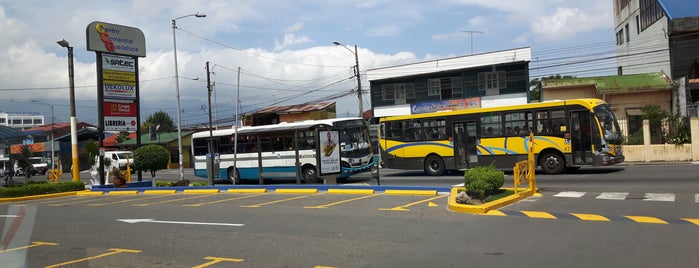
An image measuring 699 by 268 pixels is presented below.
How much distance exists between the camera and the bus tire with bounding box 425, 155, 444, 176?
23.9 meters

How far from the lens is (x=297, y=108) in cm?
5034

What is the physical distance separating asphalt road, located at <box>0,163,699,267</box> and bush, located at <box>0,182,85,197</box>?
9.52m

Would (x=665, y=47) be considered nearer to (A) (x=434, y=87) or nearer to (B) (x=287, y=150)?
(A) (x=434, y=87)

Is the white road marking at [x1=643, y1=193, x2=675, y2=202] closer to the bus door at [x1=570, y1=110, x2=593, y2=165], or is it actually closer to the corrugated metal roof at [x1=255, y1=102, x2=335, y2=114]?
the bus door at [x1=570, y1=110, x2=593, y2=165]

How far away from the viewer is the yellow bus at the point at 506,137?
20.4 meters

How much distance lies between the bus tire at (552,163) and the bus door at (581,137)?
0.51 metres

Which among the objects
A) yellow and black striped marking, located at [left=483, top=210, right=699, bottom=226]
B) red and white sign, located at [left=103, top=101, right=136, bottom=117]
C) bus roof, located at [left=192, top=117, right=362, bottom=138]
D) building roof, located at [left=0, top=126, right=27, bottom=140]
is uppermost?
red and white sign, located at [left=103, top=101, right=136, bottom=117]

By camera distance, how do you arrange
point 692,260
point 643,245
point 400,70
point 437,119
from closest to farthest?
point 692,260, point 643,245, point 437,119, point 400,70

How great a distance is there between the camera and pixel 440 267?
6883 millimetres

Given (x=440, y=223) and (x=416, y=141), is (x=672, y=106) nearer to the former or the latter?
(x=416, y=141)

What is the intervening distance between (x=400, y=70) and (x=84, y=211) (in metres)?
27.9

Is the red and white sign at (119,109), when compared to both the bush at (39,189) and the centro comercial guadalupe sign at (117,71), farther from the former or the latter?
the bush at (39,189)

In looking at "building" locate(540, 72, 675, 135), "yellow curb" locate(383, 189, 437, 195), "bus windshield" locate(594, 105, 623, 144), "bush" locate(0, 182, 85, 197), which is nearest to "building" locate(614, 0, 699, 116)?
"building" locate(540, 72, 675, 135)

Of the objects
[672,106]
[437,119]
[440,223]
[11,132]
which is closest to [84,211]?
[440,223]
